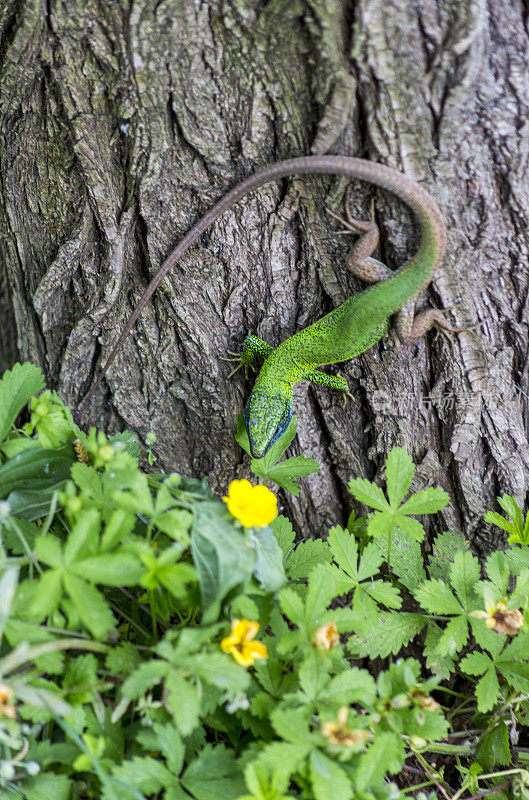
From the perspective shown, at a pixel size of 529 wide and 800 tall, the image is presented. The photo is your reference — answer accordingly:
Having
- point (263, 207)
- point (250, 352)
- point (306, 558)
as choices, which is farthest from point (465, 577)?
point (263, 207)

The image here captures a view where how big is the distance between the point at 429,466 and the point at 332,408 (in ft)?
1.51

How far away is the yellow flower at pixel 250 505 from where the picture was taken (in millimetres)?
1418

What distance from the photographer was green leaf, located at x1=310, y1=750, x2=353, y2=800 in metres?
1.25

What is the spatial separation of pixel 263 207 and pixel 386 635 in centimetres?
157

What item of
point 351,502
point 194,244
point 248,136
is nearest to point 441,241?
point 248,136

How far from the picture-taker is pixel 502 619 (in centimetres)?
165

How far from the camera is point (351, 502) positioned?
2.43 m

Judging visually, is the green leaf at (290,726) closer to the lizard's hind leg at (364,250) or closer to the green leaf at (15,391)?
the green leaf at (15,391)

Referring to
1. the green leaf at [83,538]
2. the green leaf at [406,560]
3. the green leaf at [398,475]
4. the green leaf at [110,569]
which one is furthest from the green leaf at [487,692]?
the green leaf at [83,538]

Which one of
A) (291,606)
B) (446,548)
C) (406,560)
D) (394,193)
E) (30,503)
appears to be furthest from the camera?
(446,548)

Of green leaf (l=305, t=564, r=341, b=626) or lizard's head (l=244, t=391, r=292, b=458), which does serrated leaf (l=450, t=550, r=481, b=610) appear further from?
lizard's head (l=244, t=391, r=292, b=458)

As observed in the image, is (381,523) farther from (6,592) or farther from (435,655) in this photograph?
(6,592)

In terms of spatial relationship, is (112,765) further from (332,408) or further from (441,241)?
(441,241)

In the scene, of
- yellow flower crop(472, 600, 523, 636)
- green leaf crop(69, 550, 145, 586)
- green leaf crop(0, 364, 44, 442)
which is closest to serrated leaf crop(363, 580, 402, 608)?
yellow flower crop(472, 600, 523, 636)
